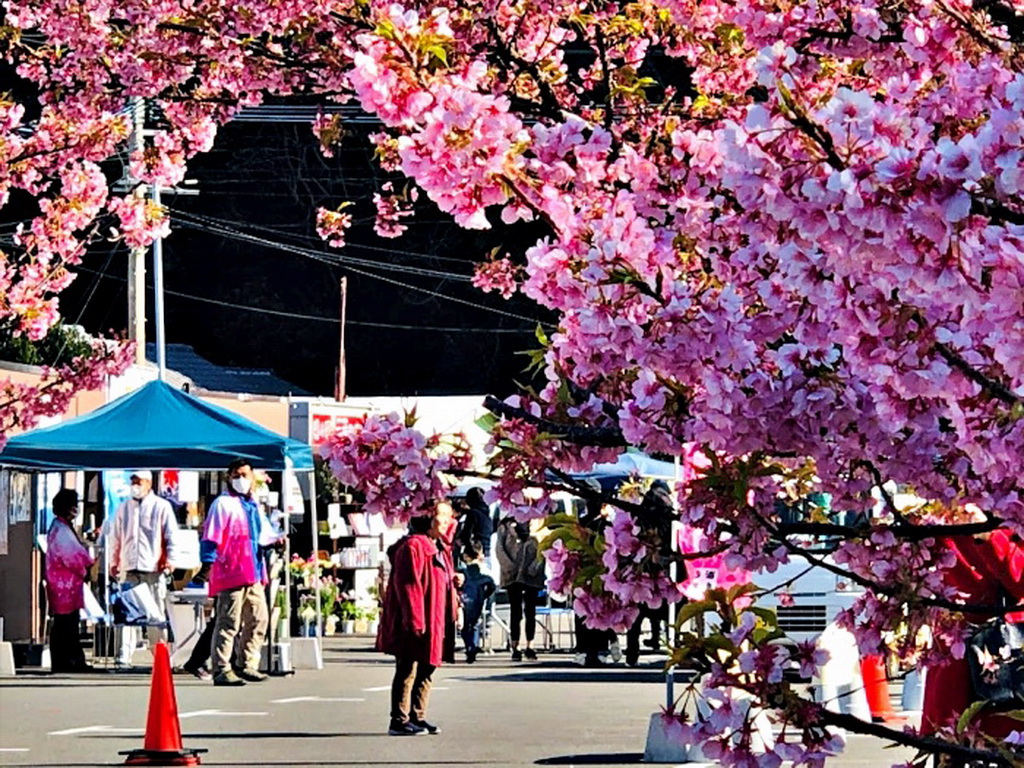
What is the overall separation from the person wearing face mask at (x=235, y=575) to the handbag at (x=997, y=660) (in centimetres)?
1300

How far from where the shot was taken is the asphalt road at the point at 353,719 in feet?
45.3

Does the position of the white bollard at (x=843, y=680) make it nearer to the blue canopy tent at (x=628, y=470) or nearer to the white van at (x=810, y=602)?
the white van at (x=810, y=602)

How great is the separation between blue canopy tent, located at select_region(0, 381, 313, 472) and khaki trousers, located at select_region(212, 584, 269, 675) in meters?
1.46

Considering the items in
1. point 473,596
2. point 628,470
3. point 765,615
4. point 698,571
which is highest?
point 628,470

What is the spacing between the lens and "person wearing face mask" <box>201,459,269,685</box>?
786 inches

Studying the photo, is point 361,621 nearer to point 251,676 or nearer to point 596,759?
point 251,676

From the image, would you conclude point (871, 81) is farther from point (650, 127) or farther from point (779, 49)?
point (650, 127)

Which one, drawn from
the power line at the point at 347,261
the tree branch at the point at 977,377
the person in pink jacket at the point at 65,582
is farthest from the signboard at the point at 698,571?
the power line at the point at 347,261

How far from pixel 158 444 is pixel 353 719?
5485 mm

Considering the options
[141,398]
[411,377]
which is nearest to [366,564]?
[141,398]

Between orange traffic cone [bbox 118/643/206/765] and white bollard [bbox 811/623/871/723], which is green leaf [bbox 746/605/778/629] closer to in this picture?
orange traffic cone [bbox 118/643/206/765]

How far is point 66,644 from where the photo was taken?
2245 cm

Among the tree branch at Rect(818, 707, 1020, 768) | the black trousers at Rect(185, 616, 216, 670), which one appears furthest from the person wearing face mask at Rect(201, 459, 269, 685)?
the tree branch at Rect(818, 707, 1020, 768)

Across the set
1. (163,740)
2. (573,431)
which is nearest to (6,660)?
(163,740)
